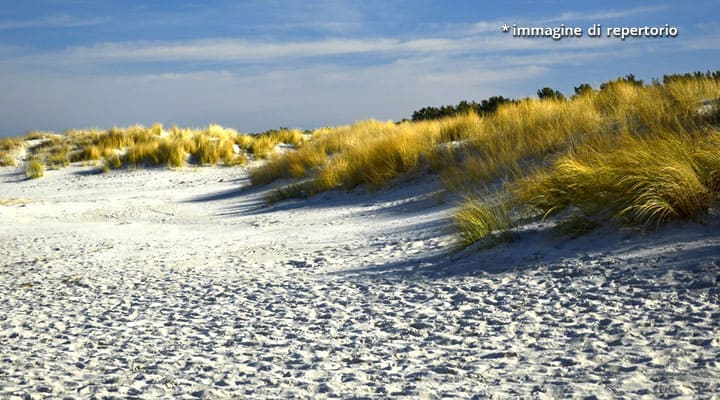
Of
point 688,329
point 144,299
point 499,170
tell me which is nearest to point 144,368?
point 144,299

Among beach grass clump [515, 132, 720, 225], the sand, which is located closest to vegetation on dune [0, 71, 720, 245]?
beach grass clump [515, 132, 720, 225]

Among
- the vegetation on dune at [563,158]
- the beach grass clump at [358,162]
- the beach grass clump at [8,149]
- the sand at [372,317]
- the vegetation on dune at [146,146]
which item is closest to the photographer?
the sand at [372,317]

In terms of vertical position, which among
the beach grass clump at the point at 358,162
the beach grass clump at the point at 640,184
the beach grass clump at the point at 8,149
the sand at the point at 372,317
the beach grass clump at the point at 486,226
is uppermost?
the beach grass clump at the point at 8,149

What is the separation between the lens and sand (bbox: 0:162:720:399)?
381 cm

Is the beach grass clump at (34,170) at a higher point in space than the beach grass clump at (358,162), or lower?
higher

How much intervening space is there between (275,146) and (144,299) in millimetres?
21362

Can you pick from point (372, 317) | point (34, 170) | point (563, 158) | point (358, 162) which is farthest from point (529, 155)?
point (34, 170)

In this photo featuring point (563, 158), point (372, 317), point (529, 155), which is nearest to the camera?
point (372, 317)

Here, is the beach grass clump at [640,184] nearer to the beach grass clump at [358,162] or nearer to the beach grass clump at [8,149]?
the beach grass clump at [358,162]

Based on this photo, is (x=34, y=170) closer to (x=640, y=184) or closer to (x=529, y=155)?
(x=529, y=155)

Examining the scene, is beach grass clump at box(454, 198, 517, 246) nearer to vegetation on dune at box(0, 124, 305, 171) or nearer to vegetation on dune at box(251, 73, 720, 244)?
vegetation on dune at box(251, 73, 720, 244)

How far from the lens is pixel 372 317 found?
5207 mm

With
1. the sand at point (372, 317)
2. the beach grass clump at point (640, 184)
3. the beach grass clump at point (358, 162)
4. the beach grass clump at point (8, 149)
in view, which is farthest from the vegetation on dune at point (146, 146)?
the beach grass clump at point (640, 184)

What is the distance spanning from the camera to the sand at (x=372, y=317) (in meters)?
3.81
